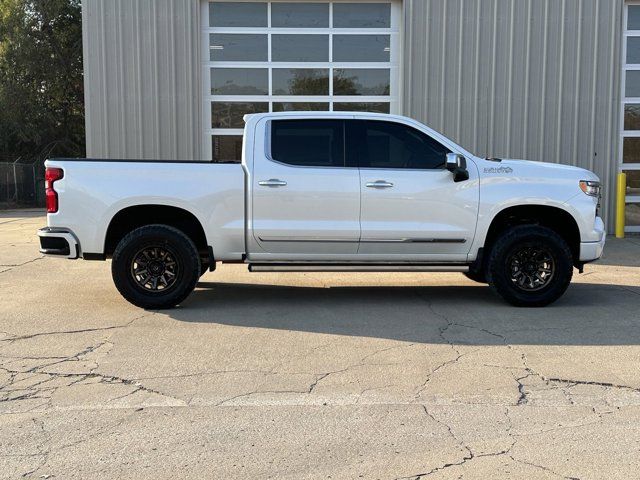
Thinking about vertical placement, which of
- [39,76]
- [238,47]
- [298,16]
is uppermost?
[39,76]

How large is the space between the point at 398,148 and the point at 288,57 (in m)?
7.04

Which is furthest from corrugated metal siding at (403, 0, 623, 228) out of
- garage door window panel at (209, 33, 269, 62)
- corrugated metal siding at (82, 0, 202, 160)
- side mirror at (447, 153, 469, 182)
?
side mirror at (447, 153, 469, 182)

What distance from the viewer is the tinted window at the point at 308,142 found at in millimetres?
→ 7277

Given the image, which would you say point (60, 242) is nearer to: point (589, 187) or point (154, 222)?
point (154, 222)

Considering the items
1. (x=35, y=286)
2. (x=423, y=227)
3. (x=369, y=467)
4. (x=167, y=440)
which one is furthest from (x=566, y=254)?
(x=35, y=286)

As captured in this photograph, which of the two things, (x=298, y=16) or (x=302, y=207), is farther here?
(x=298, y=16)

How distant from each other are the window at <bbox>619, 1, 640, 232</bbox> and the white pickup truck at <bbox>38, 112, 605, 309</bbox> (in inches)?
297

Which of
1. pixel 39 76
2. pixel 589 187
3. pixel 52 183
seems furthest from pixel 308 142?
pixel 39 76

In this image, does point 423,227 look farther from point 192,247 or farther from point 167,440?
point 167,440

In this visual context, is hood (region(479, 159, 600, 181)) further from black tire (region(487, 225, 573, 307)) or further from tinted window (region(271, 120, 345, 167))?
tinted window (region(271, 120, 345, 167))

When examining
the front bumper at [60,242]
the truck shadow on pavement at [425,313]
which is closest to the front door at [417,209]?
the truck shadow on pavement at [425,313]

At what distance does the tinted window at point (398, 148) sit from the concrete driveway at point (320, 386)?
167cm

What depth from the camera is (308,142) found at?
7371 millimetres

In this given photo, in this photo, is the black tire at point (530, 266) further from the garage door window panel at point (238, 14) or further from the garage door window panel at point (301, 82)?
the garage door window panel at point (238, 14)
